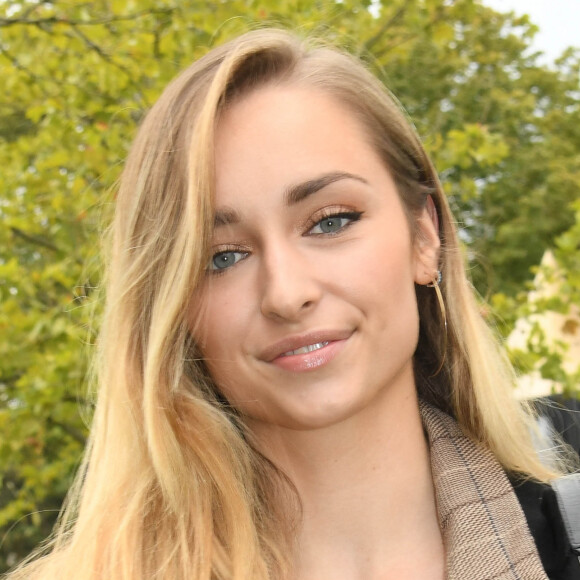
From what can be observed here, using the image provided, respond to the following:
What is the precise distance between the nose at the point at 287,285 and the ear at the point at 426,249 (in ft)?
1.41

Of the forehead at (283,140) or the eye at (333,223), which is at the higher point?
the forehead at (283,140)

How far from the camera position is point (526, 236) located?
639 inches

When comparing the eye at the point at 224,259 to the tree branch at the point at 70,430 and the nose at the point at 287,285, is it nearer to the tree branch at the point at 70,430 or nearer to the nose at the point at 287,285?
the nose at the point at 287,285

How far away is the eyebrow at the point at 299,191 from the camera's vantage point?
199 centimetres

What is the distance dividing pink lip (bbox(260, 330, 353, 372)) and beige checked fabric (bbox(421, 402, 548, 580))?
0.47m

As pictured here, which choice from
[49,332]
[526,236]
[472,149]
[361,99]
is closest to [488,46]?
[526,236]

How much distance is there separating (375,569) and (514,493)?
40 centimetres

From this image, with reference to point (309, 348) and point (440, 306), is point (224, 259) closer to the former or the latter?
point (309, 348)

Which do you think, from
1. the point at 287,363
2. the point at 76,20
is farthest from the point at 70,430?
the point at 287,363

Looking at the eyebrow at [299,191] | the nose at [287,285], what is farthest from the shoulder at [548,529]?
the eyebrow at [299,191]

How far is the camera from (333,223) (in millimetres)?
2061

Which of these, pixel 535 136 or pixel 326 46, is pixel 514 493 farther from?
pixel 535 136

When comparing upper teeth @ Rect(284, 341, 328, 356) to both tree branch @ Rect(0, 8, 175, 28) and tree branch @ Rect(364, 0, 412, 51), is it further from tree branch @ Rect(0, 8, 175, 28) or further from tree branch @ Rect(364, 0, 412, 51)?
tree branch @ Rect(364, 0, 412, 51)

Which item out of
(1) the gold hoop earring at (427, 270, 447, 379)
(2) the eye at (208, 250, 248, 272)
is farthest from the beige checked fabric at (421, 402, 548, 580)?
(2) the eye at (208, 250, 248, 272)
